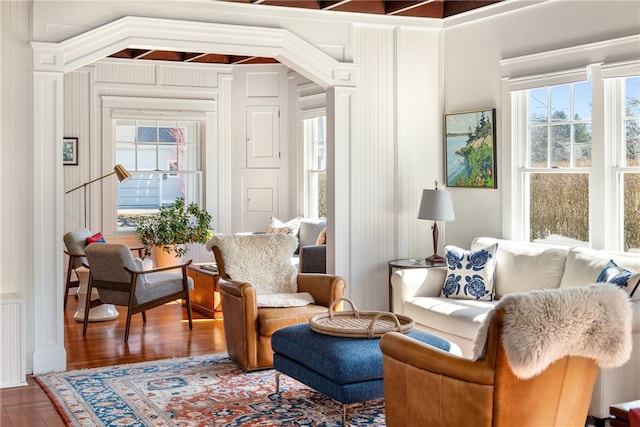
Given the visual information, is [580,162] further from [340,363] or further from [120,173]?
[120,173]

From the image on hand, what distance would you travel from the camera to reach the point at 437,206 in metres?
6.39

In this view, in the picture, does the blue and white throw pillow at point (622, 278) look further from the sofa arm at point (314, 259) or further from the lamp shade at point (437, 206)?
the sofa arm at point (314, 259)

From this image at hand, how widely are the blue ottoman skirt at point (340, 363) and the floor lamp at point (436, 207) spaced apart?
2.00m

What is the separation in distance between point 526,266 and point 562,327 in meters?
2.70

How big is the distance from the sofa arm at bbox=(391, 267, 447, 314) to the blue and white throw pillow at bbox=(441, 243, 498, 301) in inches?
3.0

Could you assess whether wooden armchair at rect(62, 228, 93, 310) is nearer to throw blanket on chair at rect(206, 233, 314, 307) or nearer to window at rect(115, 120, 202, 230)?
window at rect(115, 120, 202, 230)

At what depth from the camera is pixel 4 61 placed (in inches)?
210

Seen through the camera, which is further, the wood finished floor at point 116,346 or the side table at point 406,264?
the side table at point 406,264

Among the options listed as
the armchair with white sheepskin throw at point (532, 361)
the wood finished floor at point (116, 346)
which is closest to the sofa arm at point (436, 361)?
the armchair with white sheepskin throw at point (532, 361)

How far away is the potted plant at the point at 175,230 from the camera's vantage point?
8.77 metres

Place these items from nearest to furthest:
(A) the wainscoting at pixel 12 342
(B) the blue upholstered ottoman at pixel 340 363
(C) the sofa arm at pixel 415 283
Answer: (B) the blue upholstered ottoman at pixel 340 363 < (A) the wainscoting at pixel 12 342 < (C) the sofa arm at pixel 415 283

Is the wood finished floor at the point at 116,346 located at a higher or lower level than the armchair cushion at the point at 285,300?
lower

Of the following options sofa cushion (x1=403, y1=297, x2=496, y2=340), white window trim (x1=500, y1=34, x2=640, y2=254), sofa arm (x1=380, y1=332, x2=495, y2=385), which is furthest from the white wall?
sofa arm (x1=380, y1=332, x2=495, y2=385)

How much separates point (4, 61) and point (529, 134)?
4.10 metres
